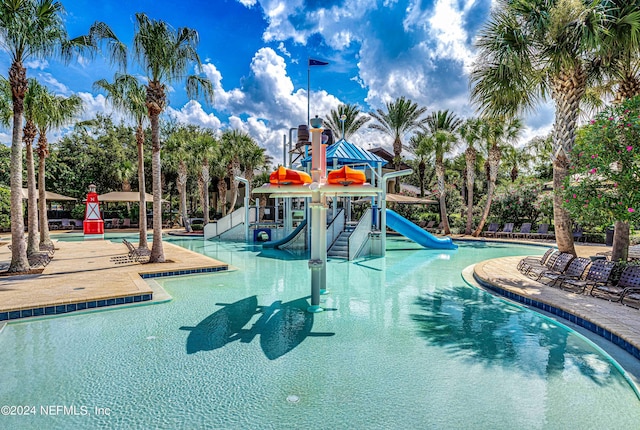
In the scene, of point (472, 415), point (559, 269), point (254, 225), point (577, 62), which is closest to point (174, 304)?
point (472, 415)

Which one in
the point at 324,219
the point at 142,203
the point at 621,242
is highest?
the point at 142,203

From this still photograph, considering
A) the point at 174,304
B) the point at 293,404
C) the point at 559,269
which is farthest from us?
the point at 559,269

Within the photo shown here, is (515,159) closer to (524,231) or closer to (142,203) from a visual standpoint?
(524,231)

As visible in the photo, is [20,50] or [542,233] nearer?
[20,50]

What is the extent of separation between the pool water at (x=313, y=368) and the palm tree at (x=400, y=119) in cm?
2247

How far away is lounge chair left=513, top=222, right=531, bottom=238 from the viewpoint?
73.5 ft

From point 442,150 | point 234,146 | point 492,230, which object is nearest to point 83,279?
point 442,150

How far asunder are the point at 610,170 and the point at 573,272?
8.39ft

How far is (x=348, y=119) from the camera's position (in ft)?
103

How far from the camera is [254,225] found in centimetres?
2148

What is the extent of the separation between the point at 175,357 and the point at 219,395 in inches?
51.3

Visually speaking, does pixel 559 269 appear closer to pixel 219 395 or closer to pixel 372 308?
pixel 372 308

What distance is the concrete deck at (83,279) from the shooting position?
7.05 m

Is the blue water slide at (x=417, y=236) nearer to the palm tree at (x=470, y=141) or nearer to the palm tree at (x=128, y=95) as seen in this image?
the palm tree at (x=470, y=141)
